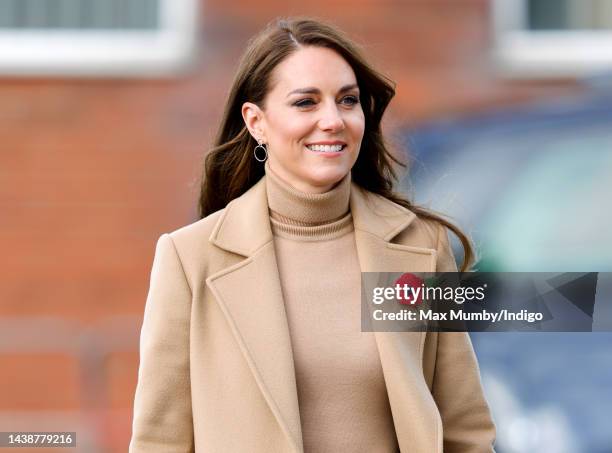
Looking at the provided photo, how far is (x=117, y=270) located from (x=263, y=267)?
214 inches

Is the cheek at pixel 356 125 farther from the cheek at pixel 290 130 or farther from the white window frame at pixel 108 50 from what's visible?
the white window frame at pixel 108 50

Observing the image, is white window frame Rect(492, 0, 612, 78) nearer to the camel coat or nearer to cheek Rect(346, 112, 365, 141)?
the camel coat

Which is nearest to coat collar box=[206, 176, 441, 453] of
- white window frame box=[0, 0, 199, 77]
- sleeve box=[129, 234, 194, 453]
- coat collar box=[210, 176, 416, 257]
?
coat collar box=[210, 176, 416, 257]

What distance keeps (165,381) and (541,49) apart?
20.2 ft

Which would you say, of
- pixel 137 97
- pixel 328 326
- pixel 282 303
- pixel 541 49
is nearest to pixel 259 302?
pixel 282 303

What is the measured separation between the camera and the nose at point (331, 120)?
300 centimetres

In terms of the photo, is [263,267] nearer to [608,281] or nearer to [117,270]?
[608,281]

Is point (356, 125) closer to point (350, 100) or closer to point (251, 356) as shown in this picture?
point (350, 100)

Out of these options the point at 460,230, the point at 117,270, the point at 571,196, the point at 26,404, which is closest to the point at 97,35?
the point at 117,270

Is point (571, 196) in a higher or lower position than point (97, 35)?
lower

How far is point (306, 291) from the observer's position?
10.3 feet

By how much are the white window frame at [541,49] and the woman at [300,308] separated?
5608 mm

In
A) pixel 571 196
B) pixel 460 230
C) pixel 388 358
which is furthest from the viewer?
pixel 571 196

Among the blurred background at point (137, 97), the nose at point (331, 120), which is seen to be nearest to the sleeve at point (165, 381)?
the nose at point (331, 120)
